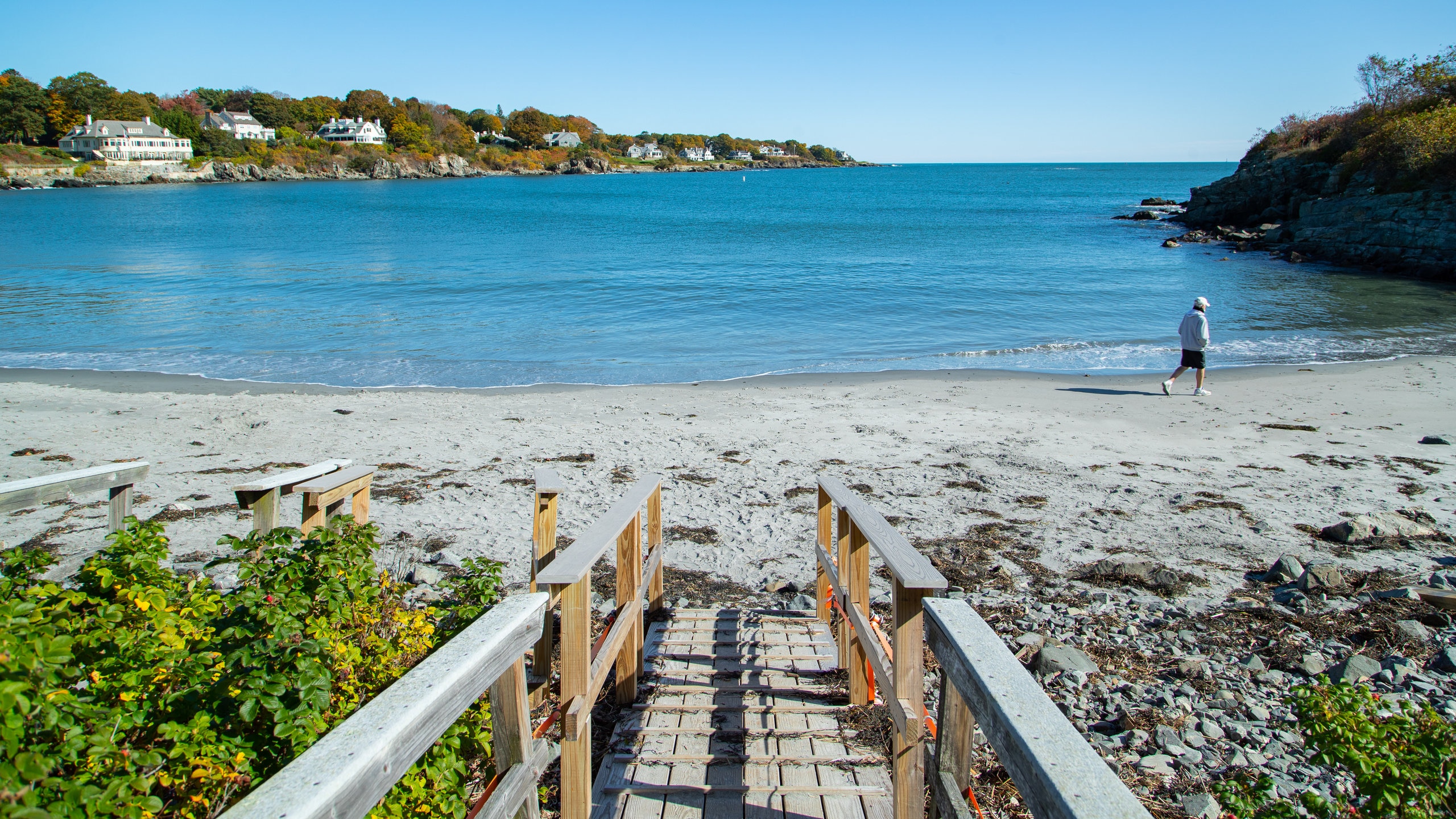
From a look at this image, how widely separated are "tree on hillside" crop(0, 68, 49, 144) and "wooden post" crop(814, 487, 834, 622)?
15125 centimetres

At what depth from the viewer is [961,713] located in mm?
2287

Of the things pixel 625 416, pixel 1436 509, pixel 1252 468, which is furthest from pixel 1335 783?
pixel 625 416

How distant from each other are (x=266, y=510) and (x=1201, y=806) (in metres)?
4.44

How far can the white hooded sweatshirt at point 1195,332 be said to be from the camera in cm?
1326

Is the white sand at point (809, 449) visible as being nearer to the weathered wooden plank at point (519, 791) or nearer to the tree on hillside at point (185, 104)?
the weathered wooden plank at point (519, 791)

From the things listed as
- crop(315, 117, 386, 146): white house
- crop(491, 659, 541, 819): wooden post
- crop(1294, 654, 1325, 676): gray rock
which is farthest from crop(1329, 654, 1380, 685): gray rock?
crop(315, 117, 386, 146): white house

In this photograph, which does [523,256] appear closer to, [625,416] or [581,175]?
[625,416]

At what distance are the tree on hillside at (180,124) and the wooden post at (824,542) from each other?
15255cm

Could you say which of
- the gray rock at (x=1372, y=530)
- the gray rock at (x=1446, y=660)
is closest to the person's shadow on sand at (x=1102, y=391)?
the gray rock at (x=1372, y=530)

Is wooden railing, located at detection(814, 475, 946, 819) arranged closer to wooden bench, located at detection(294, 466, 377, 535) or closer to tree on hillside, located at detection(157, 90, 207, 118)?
wooden bench, located at detection(294, 466, 377, 535)

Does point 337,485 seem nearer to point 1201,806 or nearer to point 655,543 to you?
point 655,543

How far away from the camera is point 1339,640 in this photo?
5086 millimetres

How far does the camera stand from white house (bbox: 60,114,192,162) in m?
115

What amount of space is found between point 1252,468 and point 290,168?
13768cm
